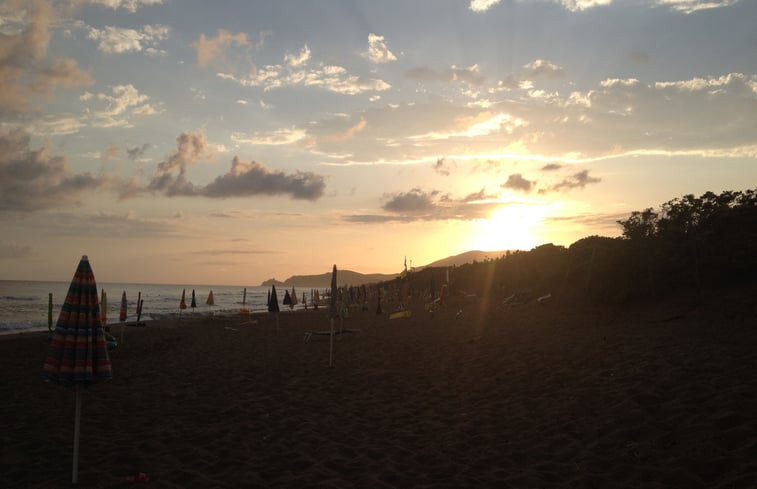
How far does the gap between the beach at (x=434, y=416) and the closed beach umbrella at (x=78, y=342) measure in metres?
1.44

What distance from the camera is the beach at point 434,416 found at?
5457 mm

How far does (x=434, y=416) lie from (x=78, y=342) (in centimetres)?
560

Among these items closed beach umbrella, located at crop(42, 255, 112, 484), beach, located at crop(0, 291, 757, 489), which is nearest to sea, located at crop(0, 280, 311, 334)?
beach, located at crop(0, 291, 757, 489)

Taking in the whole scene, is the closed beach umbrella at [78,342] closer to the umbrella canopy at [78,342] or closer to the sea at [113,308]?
the umbrella canopy at [78,342]

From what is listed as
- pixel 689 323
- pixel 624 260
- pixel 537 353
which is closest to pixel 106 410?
pixel 537 353

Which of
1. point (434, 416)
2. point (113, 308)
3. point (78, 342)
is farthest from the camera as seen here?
point (113, 308)

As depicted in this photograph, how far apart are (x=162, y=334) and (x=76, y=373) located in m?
20.5

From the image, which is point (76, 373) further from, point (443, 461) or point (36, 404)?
point (36, 404)

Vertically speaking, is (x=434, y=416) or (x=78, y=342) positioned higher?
(x=78, y=342)

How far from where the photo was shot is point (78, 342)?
193 inches

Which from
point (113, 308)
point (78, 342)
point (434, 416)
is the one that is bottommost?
point (113, 308)

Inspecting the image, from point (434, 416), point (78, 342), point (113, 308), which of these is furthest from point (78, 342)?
point (113, 308)

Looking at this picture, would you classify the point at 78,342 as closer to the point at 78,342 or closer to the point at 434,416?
the point at 78,342

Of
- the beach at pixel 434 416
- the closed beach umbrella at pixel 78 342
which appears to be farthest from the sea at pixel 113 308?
the closed beach umbrella at pixel 78 342
